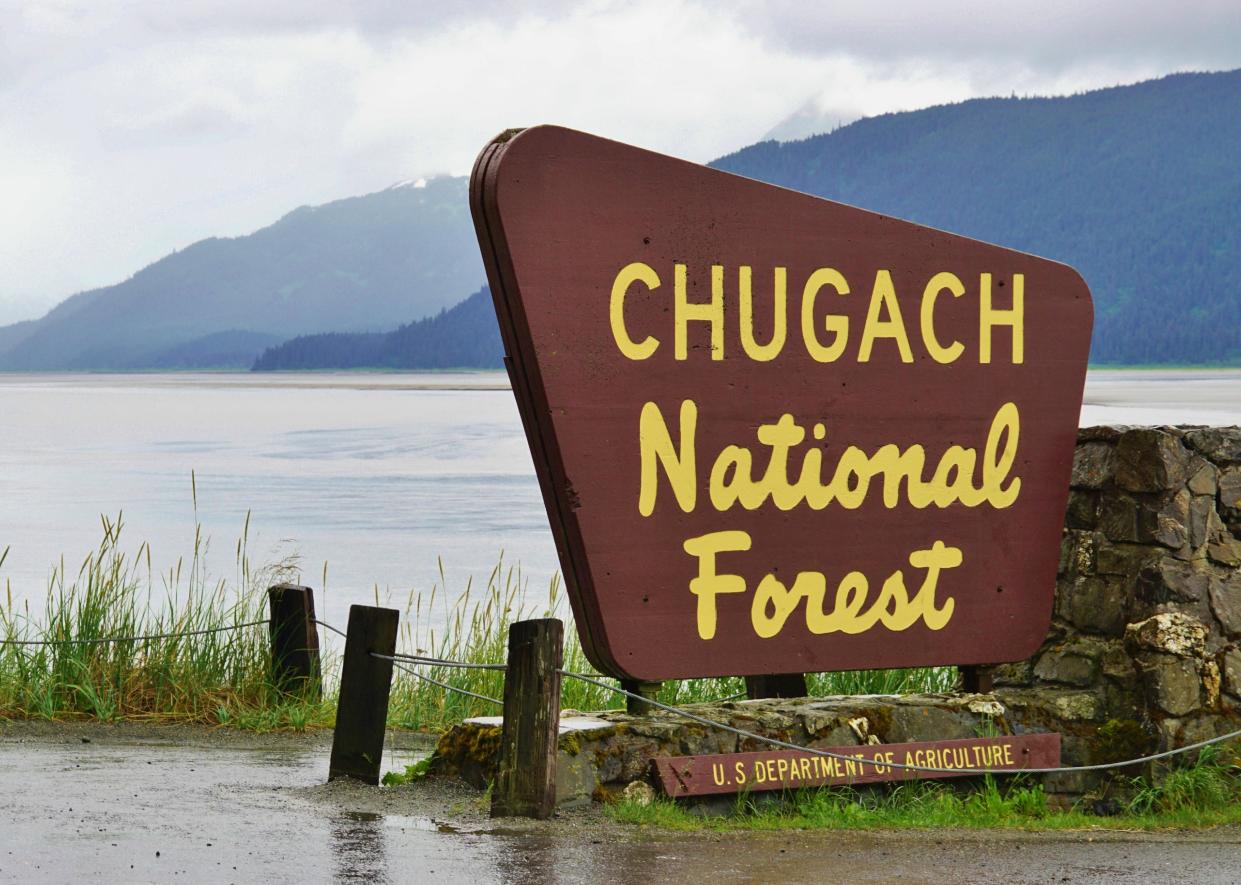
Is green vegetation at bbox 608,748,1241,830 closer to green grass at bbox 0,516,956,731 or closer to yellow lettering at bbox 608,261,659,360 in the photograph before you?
yellow lettering at bbox 608,261,659,360

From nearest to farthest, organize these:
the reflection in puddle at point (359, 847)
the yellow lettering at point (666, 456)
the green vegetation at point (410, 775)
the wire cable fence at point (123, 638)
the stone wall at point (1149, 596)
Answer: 1. the reflection in puddle at point (359, 847)
2. the yellow lettering at point (666, 456)
3. the green vegetation at point (410, 775)
4. the stone wall at point (1149, 596)
5. the wire cable fence at point (123, 638)

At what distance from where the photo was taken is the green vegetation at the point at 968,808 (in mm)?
6707

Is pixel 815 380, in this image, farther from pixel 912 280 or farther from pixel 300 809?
pixel 300 809

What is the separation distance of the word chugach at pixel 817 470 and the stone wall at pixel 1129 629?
1.55 feet

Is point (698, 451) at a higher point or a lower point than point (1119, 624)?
higher

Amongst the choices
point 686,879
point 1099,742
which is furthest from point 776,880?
point 1099,742

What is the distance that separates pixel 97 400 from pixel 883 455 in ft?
610

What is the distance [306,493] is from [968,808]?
159 ft

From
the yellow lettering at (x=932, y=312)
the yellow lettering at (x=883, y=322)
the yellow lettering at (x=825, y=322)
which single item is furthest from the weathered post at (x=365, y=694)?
the yellow lettering at (x=932, y=312)

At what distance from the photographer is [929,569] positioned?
7.67 m

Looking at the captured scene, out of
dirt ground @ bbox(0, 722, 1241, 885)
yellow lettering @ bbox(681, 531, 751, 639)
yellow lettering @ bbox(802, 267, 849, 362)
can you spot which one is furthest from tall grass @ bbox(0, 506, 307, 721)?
yellow lettering @ bbox(802, 267, 849, 362)

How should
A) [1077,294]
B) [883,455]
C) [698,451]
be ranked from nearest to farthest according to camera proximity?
[698,451], [883,455], [1077,294]

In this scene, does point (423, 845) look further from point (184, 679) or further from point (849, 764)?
point (184, 679)

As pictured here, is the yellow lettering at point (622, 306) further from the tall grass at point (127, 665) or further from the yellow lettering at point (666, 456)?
the tall grass at point (127, 665)
